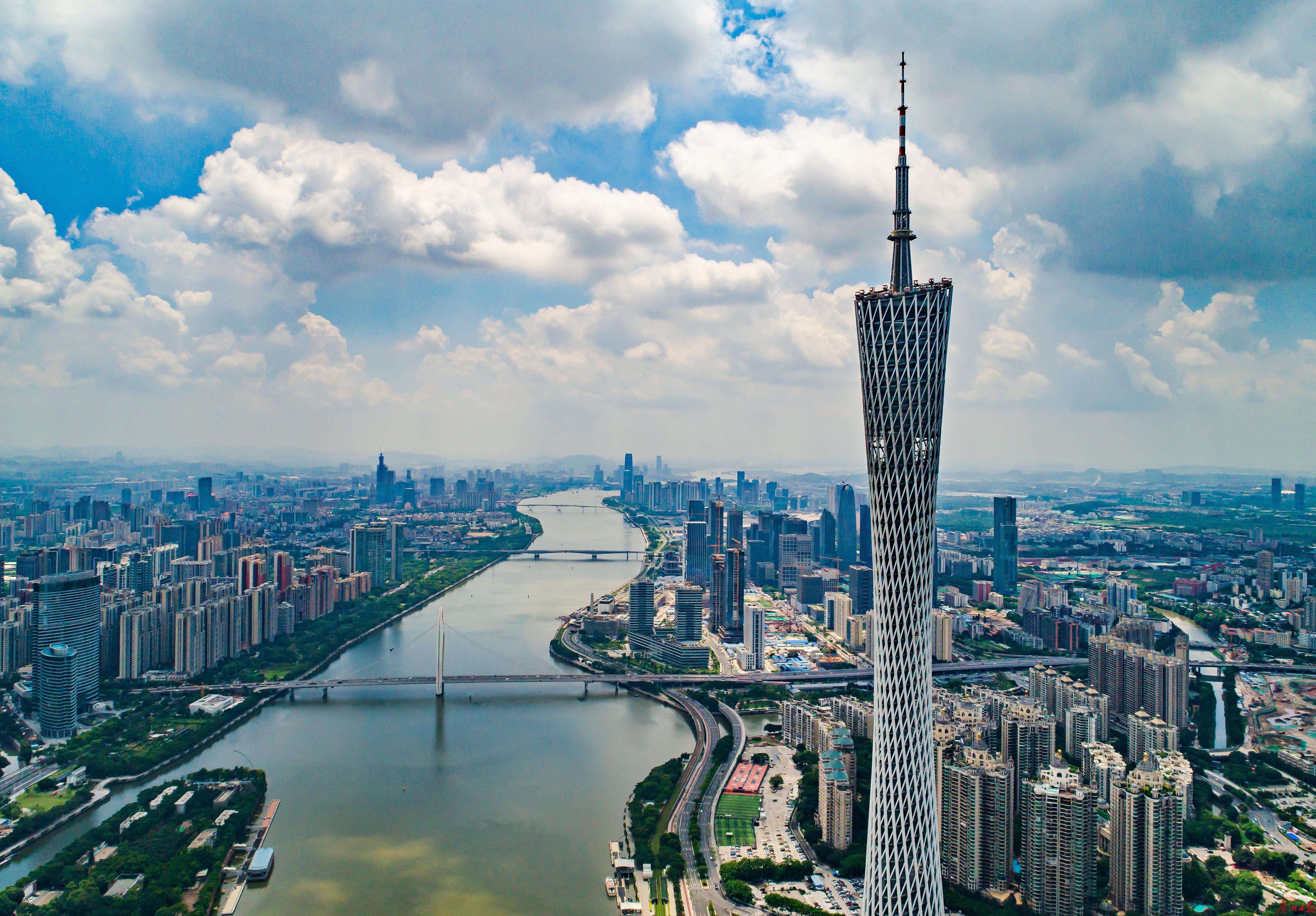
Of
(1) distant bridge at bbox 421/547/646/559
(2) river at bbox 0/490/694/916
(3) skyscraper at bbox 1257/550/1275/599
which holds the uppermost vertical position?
(3) skyscraper at bbox 1257/550/1275/599

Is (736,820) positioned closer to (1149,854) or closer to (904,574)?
(1149,854)

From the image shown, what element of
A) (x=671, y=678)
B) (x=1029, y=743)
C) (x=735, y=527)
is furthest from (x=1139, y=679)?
(x=735, y=527)

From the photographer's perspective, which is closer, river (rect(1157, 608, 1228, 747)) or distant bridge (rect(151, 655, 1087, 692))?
river (rect(1157, 608, 1228, 747))

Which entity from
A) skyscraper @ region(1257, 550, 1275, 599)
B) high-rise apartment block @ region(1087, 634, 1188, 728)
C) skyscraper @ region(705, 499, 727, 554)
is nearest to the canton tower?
high-rise apartment block @ region(1087, 634, 1188, 728)

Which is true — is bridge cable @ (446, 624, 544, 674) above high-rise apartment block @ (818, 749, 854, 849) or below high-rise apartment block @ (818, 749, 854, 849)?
below

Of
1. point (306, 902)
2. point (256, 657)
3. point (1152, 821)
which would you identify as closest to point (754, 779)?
point (1152, 821)

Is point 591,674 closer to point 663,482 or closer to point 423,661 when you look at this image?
point 423,661

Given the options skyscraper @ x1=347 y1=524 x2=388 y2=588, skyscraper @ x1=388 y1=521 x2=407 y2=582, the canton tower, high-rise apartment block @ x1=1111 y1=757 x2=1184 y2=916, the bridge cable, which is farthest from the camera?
skyscraper @ x1=388 y1=521 x2=407 y2=582

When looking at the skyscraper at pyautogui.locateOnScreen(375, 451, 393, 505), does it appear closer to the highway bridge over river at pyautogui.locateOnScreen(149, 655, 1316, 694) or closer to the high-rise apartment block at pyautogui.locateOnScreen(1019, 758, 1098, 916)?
the highway bridge over river at pyautogui.locateOnScreen(149, 655, 1316, 694)
